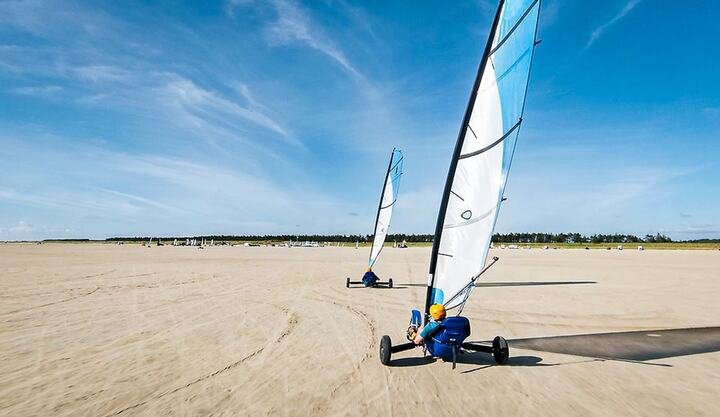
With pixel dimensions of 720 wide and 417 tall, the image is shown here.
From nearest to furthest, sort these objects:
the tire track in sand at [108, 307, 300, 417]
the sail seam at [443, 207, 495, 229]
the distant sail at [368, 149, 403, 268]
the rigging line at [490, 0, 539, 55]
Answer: the tire track in sand at [108, 307, 300, 417] < the rigging line at [490, 0, 539, 55] < the sail seam at [443, 207, 495, 229] < the distant sail at [368, 149, 403, 268]

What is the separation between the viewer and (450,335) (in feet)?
18.7

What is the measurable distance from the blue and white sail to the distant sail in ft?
29.7

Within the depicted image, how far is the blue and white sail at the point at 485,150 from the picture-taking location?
220 inches

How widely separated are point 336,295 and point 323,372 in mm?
7754

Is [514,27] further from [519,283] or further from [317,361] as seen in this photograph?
[519,283]

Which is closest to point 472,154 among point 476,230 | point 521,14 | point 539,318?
point 476,230

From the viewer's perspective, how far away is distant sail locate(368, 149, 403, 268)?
15227mm

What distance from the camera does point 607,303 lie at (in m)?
12.3

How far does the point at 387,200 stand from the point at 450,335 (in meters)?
10.4

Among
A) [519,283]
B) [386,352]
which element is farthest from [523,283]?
[386,352]

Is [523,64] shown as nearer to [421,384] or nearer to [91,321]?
[421,384]

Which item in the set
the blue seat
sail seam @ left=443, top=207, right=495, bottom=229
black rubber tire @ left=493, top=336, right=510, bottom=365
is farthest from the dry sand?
sail seam @ left=443, top=207, right=495, bottom=229

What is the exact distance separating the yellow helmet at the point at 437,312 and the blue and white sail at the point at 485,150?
38 cm

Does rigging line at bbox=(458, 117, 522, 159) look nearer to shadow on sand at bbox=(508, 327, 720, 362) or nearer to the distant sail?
shadow on sand at bbox=(508, 327, 720, 362)
